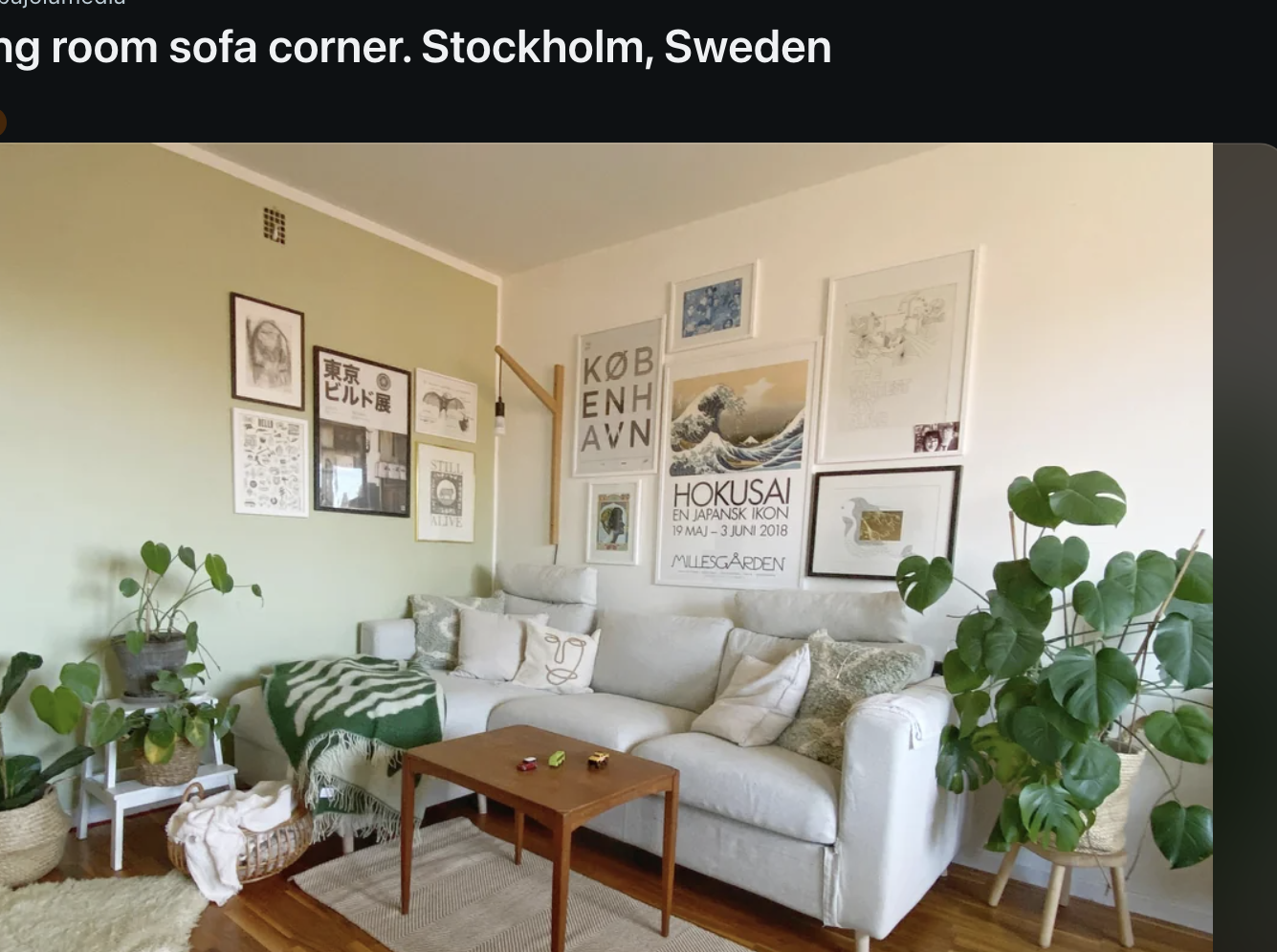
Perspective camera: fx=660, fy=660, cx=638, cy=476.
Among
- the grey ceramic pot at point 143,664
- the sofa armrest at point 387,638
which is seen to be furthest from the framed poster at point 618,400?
the grey ceramic pot at point 143,664

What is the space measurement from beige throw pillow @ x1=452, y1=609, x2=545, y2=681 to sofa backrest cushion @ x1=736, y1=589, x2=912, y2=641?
101cm

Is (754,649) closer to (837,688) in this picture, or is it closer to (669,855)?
(837,688)

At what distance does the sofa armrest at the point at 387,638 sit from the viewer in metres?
3.01

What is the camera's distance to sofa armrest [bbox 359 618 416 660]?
3.01 metres

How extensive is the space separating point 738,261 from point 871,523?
131 centimetres

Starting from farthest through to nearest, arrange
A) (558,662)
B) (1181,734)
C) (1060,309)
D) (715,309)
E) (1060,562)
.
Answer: (715,309)
(558,662)
(1060,309)
(1060,562)
(1181,734)

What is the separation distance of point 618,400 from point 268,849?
226 centimetres

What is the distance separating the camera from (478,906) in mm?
1896

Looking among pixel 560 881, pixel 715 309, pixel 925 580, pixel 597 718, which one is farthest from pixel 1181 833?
pixel 715 309

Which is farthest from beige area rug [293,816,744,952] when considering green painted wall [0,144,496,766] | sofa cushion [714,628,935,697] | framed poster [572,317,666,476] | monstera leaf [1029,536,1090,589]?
framed poster [572,317,666,476]

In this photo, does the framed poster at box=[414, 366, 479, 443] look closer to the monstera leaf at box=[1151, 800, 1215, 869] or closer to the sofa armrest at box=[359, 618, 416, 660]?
the sofa armrest at box=[359, 618, 416, 660]

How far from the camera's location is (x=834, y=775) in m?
1.88

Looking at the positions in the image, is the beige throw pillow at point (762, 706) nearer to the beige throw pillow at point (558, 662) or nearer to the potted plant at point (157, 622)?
the beige throw pillow at point (558, 662)
